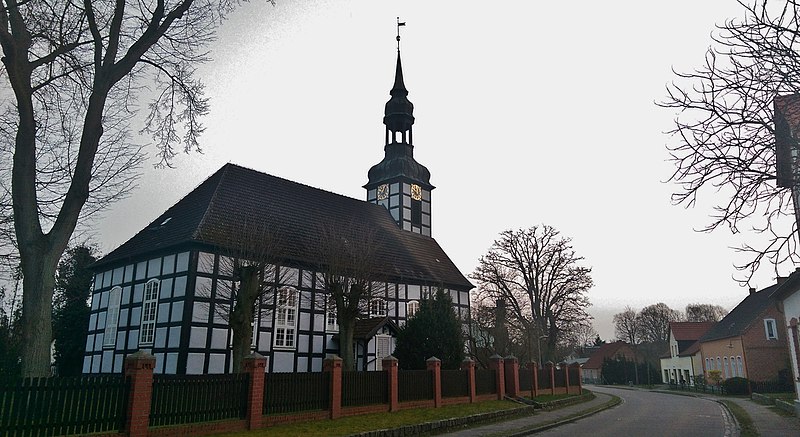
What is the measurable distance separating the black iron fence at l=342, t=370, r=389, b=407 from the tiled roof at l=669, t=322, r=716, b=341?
5227 cm

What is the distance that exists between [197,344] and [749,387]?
3580 cm

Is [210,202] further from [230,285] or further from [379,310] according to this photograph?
[379,310]

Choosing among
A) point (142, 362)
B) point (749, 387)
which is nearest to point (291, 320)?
point (142, 362)

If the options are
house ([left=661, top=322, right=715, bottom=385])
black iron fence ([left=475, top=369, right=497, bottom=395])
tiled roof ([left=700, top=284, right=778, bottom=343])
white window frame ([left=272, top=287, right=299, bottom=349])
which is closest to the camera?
black iron fence ([left=475, top=369, right=497, bottom=395])

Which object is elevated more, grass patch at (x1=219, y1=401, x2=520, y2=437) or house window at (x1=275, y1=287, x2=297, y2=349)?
house window at (x1=275, y1=287, x2=297, y2=349)

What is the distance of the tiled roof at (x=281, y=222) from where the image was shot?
2423 centimetres

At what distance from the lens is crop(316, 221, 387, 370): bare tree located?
22230 mm

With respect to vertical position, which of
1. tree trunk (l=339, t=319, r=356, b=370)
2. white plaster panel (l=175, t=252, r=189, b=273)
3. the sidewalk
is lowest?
the sidewalk

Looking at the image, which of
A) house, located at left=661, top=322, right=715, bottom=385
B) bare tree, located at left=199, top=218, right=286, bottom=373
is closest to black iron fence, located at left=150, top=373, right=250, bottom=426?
bare tree, located at left=199, top=218, right=286, bottom=373

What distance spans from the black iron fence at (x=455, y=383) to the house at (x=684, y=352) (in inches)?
1579

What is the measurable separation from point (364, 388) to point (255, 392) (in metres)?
4.56

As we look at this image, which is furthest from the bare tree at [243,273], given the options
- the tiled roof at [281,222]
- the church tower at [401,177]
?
the church tower at [401,177]

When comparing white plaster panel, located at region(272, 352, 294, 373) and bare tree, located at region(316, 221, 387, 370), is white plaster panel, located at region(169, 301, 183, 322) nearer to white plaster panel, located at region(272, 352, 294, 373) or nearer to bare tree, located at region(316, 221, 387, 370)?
white plaster panel, located at region(272, 352, 294, 373)

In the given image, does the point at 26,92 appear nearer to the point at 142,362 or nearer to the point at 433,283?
the point at 142,362
